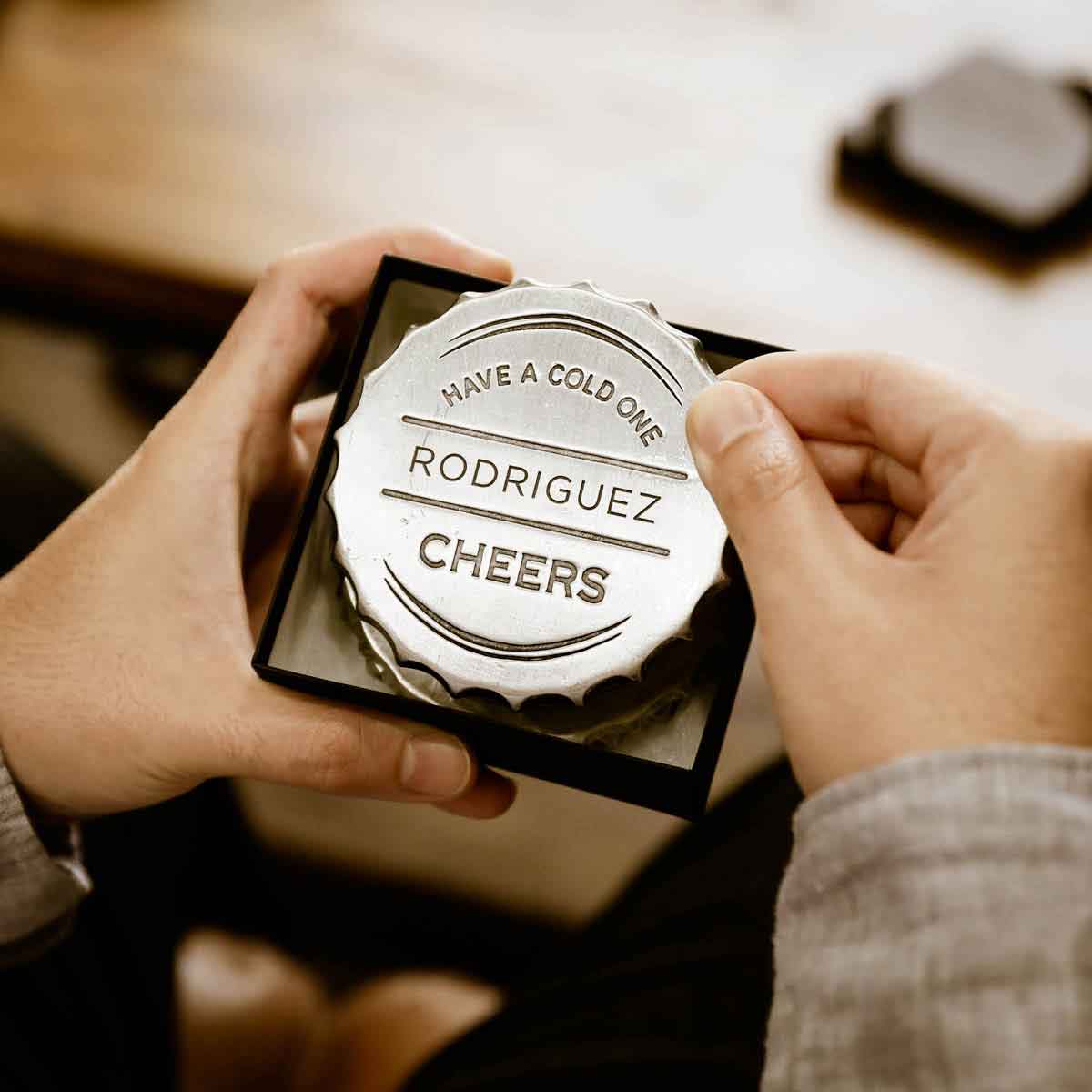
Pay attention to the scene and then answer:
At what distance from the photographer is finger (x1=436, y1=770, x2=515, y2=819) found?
0.53 meters

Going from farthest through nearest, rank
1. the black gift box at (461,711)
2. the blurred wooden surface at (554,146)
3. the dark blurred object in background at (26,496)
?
1. the blurred wooden surface at (554,146)
2. the dark blurred object in background at (26,496)
3. the black gift box at (461,711)

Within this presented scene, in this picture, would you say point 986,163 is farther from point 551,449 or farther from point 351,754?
point 351,754

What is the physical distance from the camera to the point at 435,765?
0.48m

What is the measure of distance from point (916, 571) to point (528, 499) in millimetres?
154

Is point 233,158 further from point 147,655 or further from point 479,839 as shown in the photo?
point 479,839

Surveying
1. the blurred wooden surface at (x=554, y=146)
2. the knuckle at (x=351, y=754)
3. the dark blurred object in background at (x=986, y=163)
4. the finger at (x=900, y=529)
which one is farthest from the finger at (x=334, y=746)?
the dark blurred object in background at (x=986, y=163)

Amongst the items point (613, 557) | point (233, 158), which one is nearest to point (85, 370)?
point (233, 158)

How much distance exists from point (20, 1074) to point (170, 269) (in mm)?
525

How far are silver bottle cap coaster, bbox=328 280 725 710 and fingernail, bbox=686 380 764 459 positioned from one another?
3 centimetres

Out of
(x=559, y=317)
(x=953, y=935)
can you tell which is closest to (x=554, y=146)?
(x=559, y=317)

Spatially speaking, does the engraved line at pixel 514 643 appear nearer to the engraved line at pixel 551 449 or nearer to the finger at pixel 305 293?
the engraved line at pixel 551 449

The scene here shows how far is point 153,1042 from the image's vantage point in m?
0.66

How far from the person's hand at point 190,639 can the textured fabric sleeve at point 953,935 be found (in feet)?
0.59

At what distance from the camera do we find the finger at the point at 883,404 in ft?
1.36
